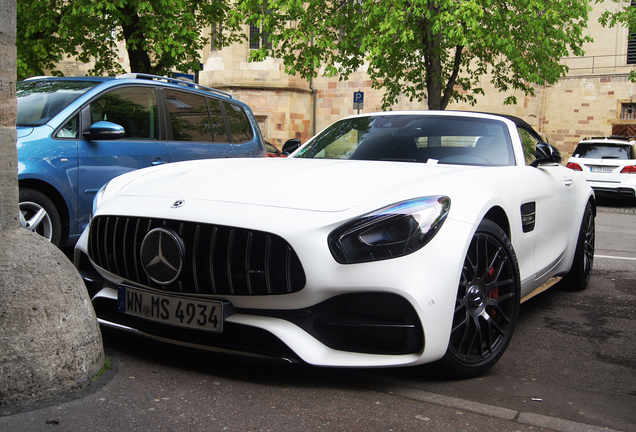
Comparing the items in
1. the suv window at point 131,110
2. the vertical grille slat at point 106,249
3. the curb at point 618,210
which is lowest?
the curb at point 618,210

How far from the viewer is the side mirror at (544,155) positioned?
4.43m

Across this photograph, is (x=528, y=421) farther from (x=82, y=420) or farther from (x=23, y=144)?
(x=23, y=144)

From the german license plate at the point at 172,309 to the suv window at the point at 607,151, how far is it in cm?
1498

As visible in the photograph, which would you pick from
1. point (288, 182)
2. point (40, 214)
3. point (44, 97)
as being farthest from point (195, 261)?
point (44, 97)

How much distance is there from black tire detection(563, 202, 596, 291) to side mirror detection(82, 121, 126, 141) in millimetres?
3966

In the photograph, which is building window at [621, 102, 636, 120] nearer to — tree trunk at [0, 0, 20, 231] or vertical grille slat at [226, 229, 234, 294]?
vertical grille slat at [226, 229, 234, 294]

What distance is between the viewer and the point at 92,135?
577cm

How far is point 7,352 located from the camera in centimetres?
253

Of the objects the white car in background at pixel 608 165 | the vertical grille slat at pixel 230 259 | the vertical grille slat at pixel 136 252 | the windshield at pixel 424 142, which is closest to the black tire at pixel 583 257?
the windshield at pixel 424 142

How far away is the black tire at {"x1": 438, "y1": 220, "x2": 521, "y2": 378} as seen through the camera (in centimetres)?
299

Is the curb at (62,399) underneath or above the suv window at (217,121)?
underneath

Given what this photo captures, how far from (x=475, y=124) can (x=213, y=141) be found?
11.3 ft

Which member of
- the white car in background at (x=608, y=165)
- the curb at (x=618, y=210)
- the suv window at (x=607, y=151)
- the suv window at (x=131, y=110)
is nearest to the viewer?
the suv window at (x=131, y=110)

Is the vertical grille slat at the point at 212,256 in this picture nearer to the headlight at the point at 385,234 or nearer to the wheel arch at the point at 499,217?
the headlight at the point at 385,234
